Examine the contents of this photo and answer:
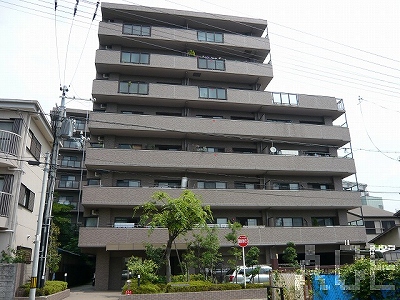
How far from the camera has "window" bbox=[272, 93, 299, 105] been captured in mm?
29675

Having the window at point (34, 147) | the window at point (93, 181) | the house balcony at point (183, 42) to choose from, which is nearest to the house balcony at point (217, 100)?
the house balcony at point (183, 42)

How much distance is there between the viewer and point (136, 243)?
74.6 ft

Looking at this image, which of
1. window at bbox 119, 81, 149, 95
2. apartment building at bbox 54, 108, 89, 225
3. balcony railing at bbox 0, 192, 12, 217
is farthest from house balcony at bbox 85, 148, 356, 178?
apartment building at bbox 54, 108, 89, 225

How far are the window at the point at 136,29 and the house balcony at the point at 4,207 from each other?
17.3m

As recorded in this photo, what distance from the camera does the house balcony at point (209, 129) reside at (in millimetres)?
25625

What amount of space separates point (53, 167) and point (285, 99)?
70.1 ft

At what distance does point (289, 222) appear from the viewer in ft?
90.7

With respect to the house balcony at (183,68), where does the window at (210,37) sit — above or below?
above

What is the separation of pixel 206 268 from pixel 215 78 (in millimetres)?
16449

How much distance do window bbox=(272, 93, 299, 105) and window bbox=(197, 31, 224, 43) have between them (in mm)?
6915

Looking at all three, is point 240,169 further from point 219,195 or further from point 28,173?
point 28,173

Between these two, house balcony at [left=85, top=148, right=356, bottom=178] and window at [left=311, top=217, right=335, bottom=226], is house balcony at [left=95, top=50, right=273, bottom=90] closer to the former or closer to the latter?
house balcony at [left=85, top=148, right=356, bottom=178]

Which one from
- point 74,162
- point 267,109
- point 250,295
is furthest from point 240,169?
point 74,162

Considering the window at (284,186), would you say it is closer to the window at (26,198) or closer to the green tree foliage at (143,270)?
the green tree foliage at (143,270)
